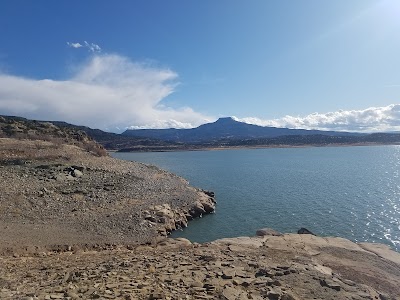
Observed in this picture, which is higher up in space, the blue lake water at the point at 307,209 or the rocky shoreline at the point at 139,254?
the rocky shoreline at the point at 139,254

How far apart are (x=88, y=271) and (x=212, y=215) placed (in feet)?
79.1

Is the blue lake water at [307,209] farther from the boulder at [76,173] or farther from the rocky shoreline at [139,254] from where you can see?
the boulder at [76,173]

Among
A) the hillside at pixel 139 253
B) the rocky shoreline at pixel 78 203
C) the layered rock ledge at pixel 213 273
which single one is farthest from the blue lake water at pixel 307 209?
the layered rock ledge at pixel 213 273

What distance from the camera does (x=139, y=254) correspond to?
19.1 metres

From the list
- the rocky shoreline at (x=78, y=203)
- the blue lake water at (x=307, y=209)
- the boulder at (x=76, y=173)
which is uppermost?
the boulder at (x=76, y=173)

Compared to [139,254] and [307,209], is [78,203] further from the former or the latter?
[307,209]

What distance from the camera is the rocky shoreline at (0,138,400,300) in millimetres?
13219

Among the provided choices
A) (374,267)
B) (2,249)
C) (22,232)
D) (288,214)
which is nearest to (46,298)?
(2,249)

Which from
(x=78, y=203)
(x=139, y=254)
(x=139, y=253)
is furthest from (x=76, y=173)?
(x=139, y=254)

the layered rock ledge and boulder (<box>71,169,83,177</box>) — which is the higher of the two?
boulder (<box>71,169,83,177</box>)

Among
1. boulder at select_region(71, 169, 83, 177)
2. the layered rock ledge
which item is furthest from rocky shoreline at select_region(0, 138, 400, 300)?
boulder at select_region(71, 169, 83, 177)

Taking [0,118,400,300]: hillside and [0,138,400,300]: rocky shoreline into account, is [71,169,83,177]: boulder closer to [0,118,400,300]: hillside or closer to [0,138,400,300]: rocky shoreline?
[0,118,400,300]: hillside

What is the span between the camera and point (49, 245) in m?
22.0

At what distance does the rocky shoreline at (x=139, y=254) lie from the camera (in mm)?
13219
